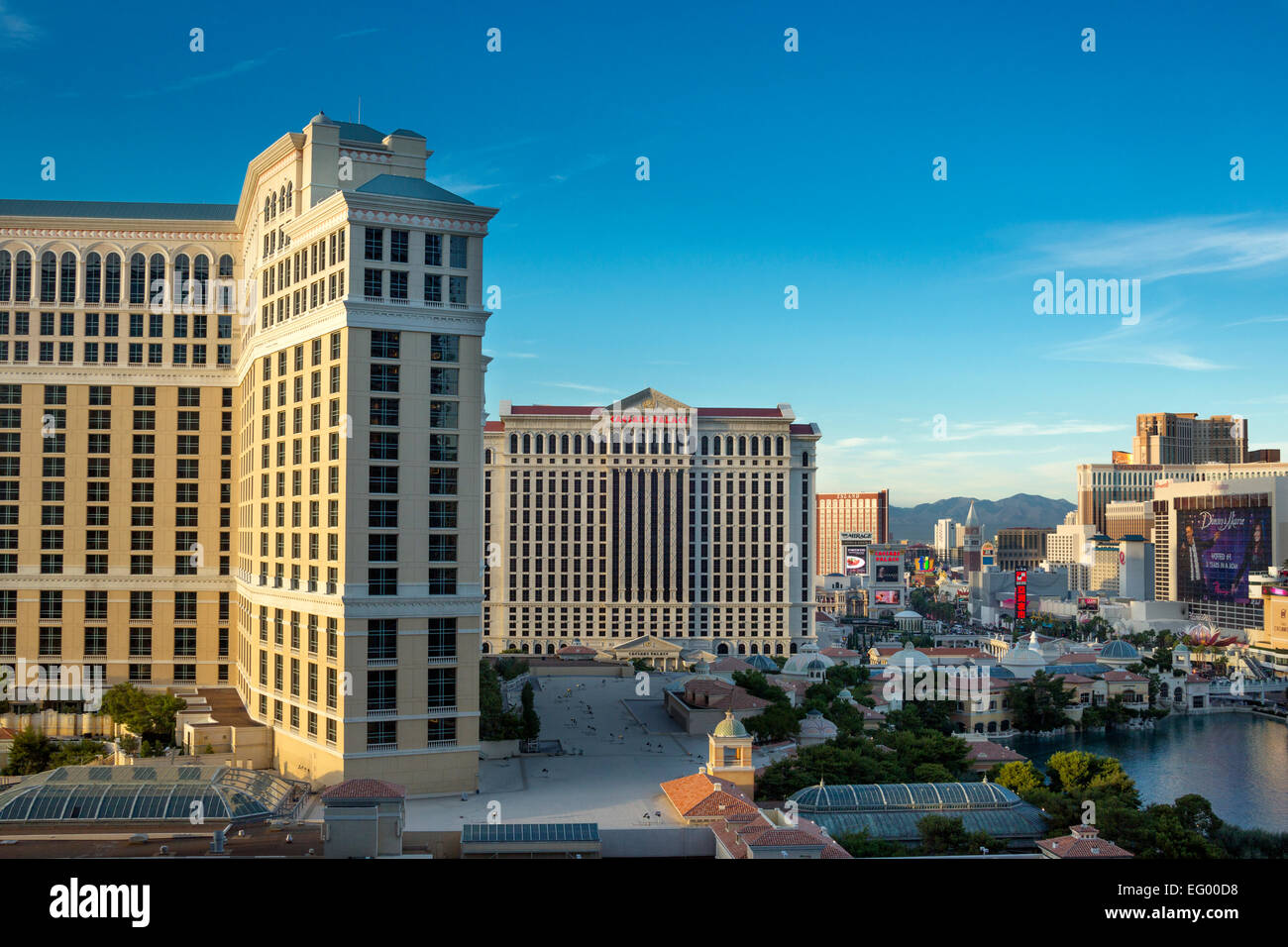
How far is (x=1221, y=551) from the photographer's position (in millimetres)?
108500

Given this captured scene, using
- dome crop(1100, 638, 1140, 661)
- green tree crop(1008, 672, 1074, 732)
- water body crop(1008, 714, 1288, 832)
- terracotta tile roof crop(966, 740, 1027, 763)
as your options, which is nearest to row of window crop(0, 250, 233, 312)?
terracotta tile roof crop(966, 740, 1027, 763)

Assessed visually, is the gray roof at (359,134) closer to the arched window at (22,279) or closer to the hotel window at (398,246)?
the hotel window at (398,246)

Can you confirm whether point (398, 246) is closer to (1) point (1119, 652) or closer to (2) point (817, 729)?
(2) point (817, 729)

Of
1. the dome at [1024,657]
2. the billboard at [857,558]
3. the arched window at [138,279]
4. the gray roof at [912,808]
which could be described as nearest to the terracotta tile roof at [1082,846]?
the gray roof at [912,808]

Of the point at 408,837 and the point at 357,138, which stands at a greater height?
the point at 357,138

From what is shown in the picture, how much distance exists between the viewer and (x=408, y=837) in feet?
77.1

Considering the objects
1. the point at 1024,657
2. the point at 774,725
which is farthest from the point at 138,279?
the point at 1024,657

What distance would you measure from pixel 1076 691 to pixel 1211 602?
5391 centimetres

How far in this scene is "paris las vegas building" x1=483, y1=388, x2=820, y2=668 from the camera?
84.6 metres

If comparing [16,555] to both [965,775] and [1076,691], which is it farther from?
[1076,691]

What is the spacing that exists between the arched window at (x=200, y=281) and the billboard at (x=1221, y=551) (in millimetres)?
100746

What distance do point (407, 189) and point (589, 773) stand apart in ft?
58.2

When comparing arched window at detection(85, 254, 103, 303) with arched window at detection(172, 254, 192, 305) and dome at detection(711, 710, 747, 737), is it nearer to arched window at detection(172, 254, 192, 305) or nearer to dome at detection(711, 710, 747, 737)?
arched window at detection(172, 254, 192, 305)
